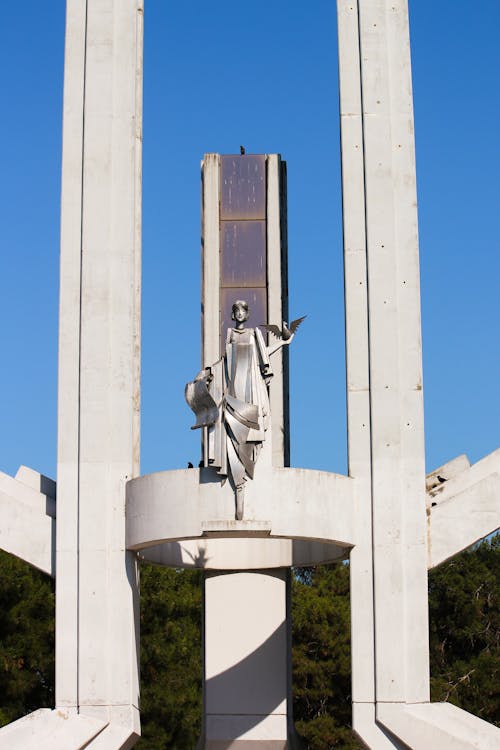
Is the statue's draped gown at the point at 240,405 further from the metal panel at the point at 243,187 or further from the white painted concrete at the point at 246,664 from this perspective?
the white painted concrete at the point at 246,664

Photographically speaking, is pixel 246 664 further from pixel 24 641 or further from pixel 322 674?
pixel 322 674

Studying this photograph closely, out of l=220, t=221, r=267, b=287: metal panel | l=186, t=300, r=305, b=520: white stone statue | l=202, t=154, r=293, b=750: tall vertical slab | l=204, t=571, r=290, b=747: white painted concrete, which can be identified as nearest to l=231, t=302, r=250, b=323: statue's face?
l=186, t=300, r=305, b=520: white stone statue

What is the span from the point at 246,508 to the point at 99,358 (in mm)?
3221

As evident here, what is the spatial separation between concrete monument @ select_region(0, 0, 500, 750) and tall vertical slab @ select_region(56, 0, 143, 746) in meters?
0.03

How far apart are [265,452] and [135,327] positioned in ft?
9.54

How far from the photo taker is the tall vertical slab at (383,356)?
21.5 metres

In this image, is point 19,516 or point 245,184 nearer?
point 19,516

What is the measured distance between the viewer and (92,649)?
70.4 ft

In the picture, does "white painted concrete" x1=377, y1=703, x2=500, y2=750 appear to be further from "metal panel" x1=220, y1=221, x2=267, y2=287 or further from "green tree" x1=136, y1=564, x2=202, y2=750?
"green tree" x1=136, y1=564, x2=202, y2=750

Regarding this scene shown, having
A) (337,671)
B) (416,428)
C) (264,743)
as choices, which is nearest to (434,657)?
(337,671)

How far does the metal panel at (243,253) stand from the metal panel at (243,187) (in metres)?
0.18

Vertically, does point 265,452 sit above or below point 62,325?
below

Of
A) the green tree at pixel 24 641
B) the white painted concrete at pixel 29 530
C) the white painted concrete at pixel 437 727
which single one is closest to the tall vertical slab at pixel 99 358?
the white painted concrete at pixel 29 530

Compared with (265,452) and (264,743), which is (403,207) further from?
(264,743)
